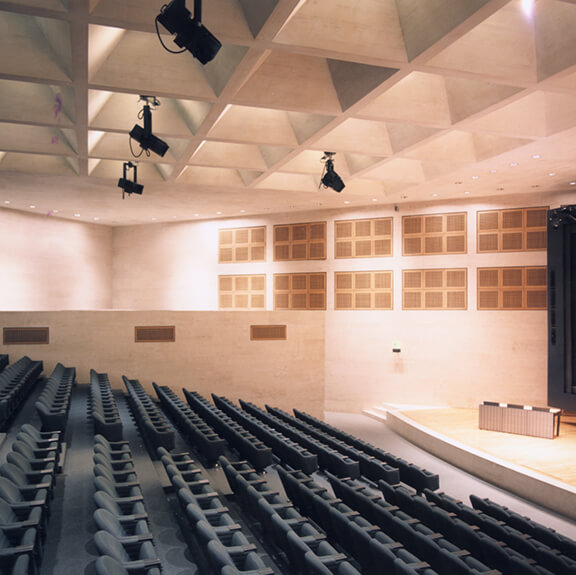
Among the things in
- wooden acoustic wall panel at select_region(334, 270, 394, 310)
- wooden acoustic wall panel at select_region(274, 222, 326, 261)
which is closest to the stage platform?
wooden acoustic wall panel at select_region(334, 270, 394, 310)

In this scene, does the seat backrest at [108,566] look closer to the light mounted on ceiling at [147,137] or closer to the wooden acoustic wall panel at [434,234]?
the light mounted on ceiling at [147,137]

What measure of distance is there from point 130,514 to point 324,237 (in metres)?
6.79

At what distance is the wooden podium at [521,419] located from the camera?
6.40 m

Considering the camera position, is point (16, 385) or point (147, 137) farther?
point (16, 385)

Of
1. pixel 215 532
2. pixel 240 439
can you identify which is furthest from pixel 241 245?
pixel 215 532

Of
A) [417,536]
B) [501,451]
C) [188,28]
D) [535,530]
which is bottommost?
[501,451]

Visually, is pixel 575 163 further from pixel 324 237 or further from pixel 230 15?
pixel 230 15

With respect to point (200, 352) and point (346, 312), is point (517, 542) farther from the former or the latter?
point (346, 312)

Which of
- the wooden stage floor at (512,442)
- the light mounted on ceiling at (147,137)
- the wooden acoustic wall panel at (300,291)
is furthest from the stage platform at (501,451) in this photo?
the light mounted on ceiling at (147,137)

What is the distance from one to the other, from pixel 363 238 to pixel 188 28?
21.9ft

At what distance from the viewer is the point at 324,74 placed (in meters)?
4.14

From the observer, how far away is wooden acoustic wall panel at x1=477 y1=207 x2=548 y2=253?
25.2 feet

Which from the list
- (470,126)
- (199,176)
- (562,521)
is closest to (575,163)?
(470,126)

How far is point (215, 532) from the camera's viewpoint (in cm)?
256
